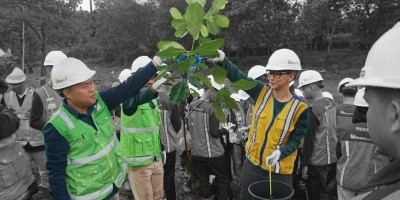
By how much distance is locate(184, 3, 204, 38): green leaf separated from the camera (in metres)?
1.85

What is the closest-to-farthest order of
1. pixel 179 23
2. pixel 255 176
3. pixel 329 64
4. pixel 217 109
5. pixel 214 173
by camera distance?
pixel 179 23 < pixel 217 109 < pixel 255 176 < pixel 214 173 < pixel 329 64

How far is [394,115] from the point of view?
1050 mm

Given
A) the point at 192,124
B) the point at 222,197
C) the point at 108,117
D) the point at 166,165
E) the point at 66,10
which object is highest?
the point at 66,10

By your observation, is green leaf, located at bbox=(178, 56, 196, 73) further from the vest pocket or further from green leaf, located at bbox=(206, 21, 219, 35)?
the vest pocket

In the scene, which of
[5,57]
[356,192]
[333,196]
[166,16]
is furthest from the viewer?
[166,16]

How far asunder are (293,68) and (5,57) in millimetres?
2615

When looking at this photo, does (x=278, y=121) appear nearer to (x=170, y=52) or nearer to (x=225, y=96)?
(x=225, y=96)

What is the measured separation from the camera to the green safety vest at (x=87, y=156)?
251 cm

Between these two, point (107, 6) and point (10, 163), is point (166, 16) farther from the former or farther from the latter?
point (10, 163)

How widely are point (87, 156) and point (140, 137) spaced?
144cm

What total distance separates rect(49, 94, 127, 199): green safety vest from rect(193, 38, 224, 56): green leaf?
3.87 ft

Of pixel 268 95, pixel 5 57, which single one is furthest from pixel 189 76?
pixel 5 57

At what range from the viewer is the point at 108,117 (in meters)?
2.83

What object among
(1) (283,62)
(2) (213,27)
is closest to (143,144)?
(1) (283,62)
